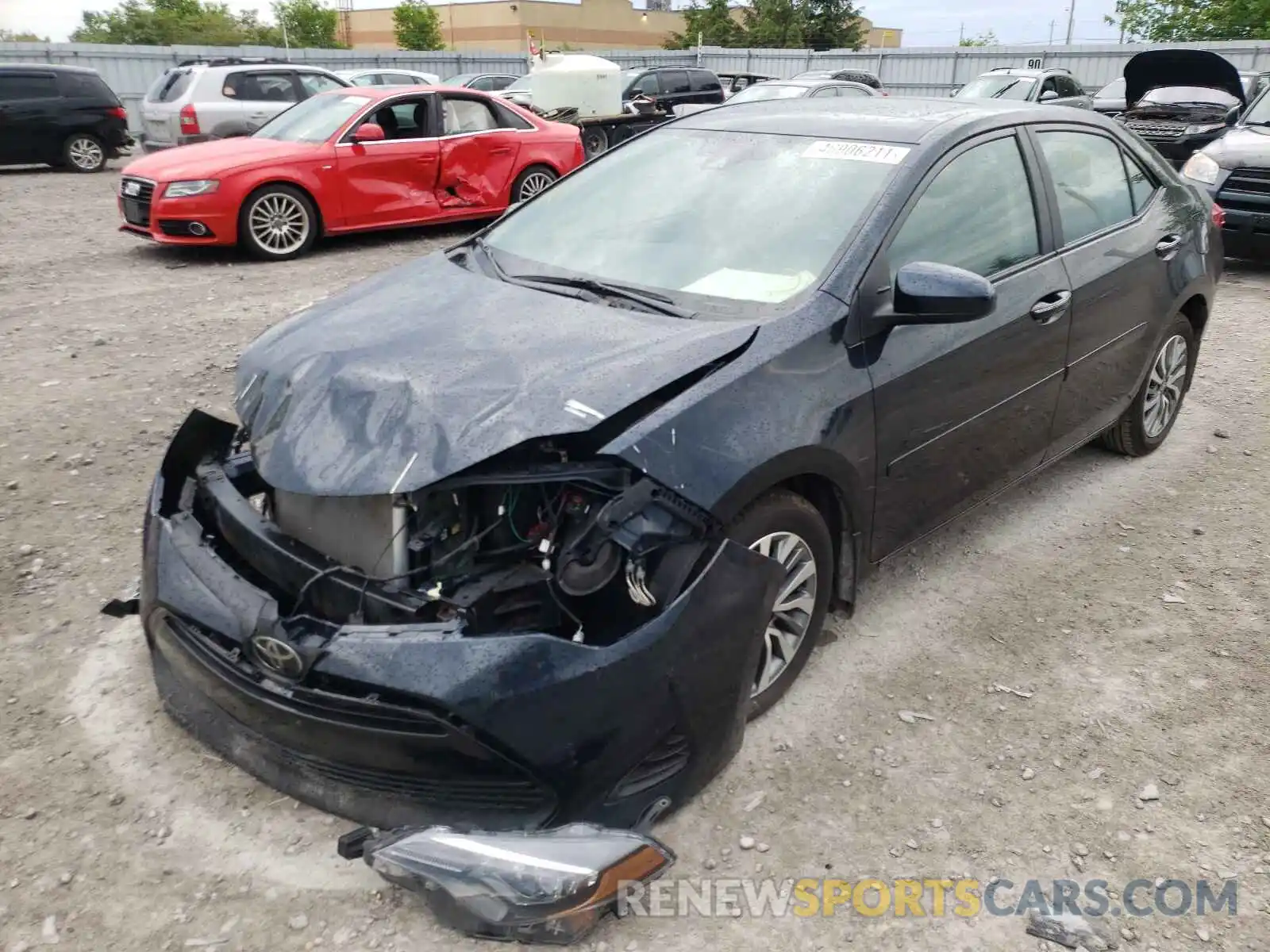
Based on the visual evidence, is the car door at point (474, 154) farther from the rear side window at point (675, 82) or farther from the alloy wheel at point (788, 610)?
the rear side window at point (675, 82)

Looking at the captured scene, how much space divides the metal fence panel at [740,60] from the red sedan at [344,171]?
16.3 meters

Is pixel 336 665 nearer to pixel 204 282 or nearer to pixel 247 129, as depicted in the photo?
pixel 204 282

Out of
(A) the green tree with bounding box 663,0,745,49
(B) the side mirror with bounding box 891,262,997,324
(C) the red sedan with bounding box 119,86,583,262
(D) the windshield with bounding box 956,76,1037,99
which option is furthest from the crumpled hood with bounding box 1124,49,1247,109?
(A) the green tree with bounding box 663,0,745,49

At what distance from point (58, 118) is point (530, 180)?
353 inches

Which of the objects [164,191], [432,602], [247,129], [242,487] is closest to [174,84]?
[247,129]

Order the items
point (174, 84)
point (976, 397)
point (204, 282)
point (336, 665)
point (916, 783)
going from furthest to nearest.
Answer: point (174, 84), point (204, 282), point (976, 397), point (916, 783), point (336, 665)

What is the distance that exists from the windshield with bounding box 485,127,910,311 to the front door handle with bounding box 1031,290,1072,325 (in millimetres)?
807

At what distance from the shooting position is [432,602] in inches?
94.6

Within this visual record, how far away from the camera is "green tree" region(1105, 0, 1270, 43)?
1363 inches

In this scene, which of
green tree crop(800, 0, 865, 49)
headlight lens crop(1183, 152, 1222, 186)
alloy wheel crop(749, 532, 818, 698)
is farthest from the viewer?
green tree crop(800, 0, 865, 49)

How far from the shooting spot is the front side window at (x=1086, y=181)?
155 inches

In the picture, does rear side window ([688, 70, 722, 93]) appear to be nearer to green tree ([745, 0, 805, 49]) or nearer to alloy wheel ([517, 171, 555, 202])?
alloy wheel ([517, 171, 555, 202])

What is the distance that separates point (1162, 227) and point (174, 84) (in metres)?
13.7

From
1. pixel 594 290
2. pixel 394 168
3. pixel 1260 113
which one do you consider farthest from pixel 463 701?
pixel 1260 113
